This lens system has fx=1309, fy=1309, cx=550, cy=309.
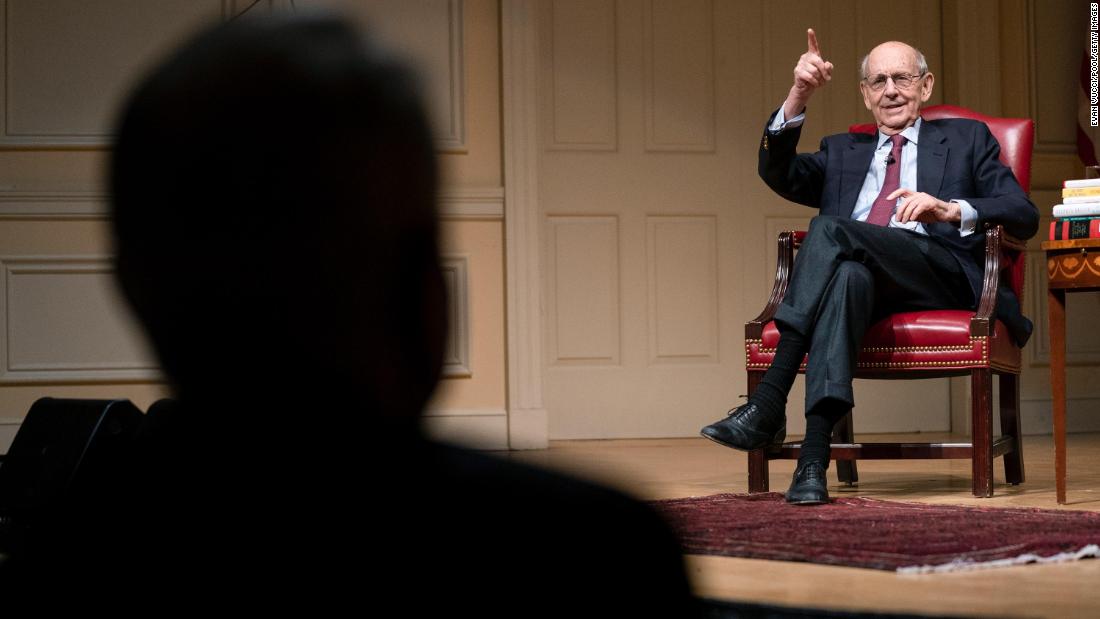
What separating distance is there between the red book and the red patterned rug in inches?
25.3

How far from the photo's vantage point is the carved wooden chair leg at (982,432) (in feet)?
9.76

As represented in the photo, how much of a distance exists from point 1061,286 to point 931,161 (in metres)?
0.52

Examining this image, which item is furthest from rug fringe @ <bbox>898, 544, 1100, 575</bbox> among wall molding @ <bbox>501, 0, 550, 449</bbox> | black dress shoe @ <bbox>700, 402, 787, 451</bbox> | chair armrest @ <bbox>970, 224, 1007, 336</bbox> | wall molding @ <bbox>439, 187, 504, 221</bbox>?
wall molding @ <bbox>439, 187, 504, 221</bbox>

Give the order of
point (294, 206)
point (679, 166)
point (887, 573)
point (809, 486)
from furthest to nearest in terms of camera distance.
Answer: point (679, 166) < point (809, 486) < point (887, 573) < point (294, 206)

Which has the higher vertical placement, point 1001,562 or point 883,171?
point 883,171

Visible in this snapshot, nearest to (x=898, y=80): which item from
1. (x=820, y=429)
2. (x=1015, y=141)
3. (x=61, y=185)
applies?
(x=1015, y=141)

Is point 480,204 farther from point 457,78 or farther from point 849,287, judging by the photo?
point 849,287

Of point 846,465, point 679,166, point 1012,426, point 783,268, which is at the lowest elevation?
point 846,465

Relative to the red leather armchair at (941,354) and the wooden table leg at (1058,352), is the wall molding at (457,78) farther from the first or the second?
the wooden table leg at (1058,352)

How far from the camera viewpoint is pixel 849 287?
290cm

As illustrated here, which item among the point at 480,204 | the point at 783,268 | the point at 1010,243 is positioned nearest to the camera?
the point at 1010,243

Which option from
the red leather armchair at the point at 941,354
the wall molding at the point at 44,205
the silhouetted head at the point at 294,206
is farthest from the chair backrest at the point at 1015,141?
the silhouetted head at the point at 294,206

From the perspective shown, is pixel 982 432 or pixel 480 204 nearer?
pixel 982 432

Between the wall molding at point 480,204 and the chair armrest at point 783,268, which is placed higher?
the wall molding at point 480,204
